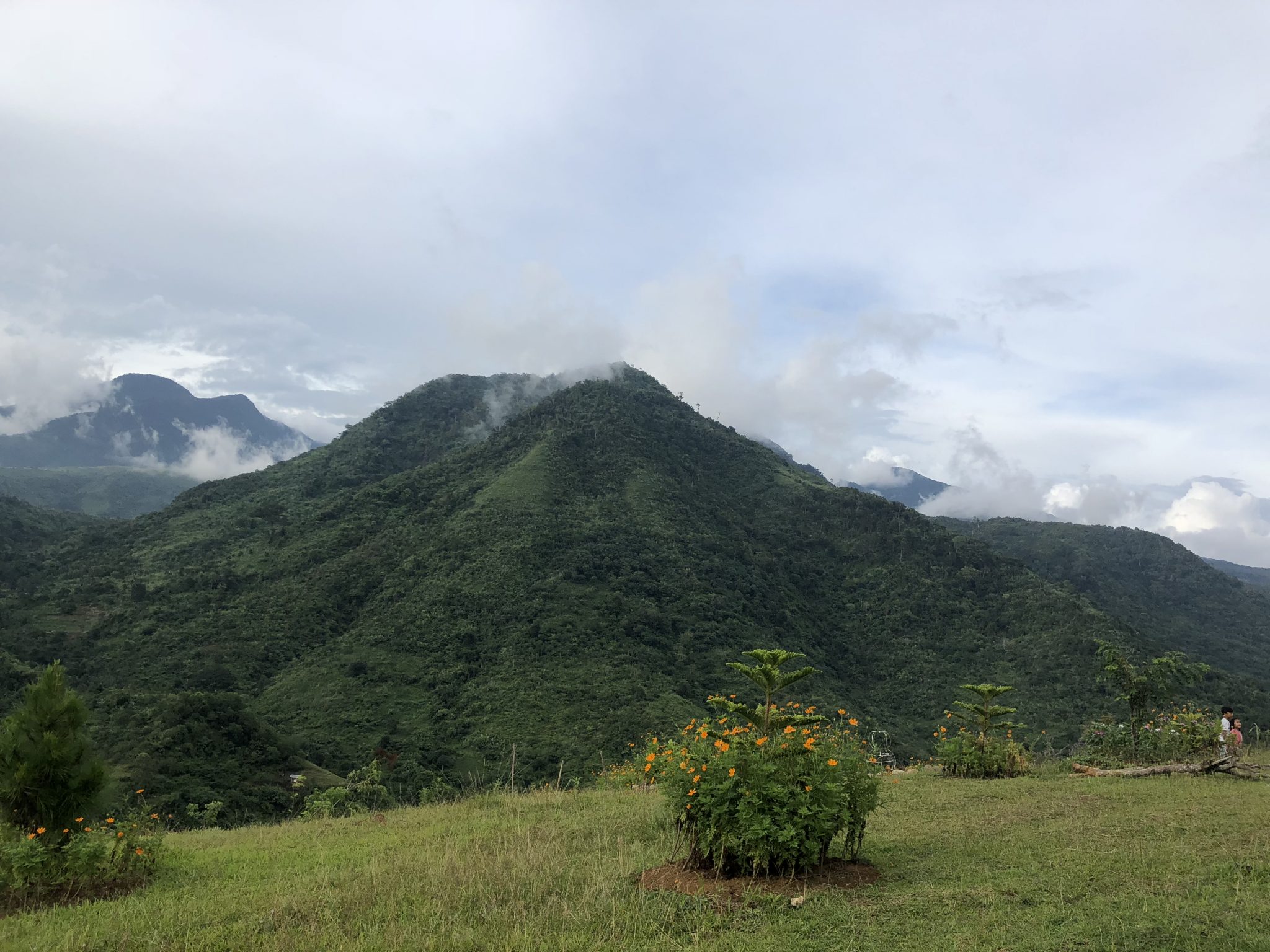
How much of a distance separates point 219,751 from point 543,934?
3035 cm

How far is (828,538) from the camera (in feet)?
255

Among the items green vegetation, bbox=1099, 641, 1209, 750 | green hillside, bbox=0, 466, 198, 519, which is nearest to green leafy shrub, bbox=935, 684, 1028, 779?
green vegetation, bbox=1099, 641, 1209, 750

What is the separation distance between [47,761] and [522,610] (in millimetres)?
47563

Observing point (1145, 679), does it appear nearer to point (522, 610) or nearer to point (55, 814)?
Result: point (55, 814)

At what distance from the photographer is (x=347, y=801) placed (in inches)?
760

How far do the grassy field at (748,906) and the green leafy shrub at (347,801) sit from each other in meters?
5.87

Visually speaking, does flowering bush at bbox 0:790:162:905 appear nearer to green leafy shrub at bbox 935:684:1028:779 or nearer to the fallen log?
green leafy shrub at bbox 935:684:1028:779

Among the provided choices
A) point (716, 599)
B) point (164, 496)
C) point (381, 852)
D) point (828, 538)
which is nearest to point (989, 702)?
point (381, 852)

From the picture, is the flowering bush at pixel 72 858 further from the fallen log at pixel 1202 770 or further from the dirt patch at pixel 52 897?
the fallen log at pixel 1202 770

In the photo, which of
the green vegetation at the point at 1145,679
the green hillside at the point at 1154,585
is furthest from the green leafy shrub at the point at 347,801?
the green hillside at the point at 1154,585

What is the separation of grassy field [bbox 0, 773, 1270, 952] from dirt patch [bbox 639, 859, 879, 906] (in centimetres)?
17

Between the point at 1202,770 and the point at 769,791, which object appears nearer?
the point at 769,791

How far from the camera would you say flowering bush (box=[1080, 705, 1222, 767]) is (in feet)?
41.9

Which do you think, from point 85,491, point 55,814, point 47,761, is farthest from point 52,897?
point 85,491
